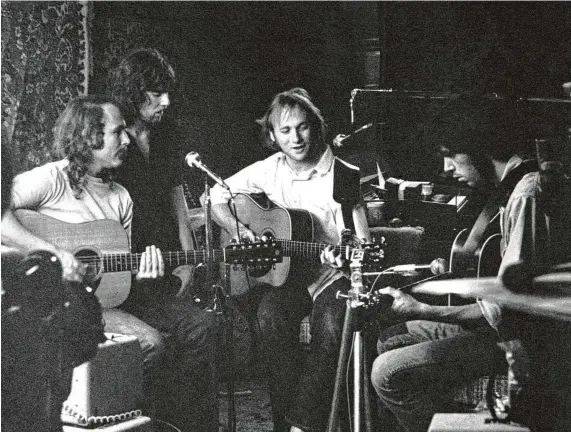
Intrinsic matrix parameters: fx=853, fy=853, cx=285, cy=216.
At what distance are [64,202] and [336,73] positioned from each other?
1.06m

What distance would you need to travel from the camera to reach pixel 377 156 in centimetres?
304

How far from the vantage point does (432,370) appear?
2906mm

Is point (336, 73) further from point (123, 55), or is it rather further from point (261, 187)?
point (123, 55)

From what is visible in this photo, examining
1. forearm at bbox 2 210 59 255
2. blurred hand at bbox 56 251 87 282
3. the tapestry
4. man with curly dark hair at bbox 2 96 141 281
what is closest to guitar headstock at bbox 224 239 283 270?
man with curly dark hair at bbox 2 96 141 281

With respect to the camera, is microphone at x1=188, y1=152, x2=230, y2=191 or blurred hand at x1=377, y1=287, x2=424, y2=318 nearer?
blurred hand at x1=377, y1=287, x2=424, y2=318

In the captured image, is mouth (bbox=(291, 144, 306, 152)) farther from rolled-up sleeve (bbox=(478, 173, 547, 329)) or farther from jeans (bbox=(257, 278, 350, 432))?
rolled-up sleeve (bbox=(478, 173, 547, 329))

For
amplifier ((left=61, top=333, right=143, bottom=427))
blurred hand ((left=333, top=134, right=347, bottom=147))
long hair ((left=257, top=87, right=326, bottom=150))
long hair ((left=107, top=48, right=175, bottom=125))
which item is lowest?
amplifier ((left=61, top=333, right=143, bottom=427))

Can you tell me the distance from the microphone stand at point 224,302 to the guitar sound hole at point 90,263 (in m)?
0.38

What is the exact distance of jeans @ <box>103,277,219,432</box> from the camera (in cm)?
305

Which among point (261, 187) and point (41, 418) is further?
point (261, 187)

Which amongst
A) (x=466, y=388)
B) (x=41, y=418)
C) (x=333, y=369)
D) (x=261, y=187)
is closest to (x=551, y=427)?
(x=466, y=388)

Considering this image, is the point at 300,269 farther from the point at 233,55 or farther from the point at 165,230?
the point at 233,55

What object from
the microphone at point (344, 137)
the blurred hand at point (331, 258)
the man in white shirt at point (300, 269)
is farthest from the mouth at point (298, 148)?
the blurred hand at point (331, 258)

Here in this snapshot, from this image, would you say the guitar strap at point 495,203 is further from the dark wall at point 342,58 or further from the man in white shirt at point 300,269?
the man in white shirt at point 300,269
